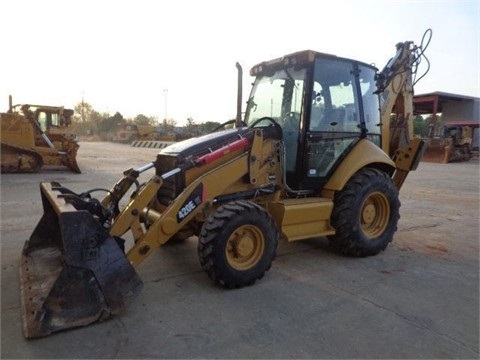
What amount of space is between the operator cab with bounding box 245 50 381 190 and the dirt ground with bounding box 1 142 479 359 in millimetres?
1201

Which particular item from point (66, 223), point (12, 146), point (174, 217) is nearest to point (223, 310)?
point (174, 217)

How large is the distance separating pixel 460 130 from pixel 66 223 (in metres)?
25.8

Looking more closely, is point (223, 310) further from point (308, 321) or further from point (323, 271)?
point (323, 271)

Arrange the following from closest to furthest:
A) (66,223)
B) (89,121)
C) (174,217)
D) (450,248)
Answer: (66,223)
(174,217)
(450,248)
(89,121)

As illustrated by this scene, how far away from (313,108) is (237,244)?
77.5 inches

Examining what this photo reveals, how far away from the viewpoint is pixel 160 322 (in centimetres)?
335

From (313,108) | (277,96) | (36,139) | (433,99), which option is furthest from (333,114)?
(433,99)

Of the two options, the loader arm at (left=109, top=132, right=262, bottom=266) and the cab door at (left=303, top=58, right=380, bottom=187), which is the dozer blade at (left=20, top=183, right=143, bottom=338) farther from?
the cab door at (left=303, top=58, right=380, bottom=187)

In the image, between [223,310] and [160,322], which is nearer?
[160,322]

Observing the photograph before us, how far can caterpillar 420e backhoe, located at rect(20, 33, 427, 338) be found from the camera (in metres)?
3.31

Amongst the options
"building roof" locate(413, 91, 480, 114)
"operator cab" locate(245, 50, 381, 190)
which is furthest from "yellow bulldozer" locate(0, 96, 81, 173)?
"building roof" locate(413, 91, 480, 114)

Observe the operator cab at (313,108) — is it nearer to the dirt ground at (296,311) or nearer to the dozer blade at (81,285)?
the dirt ground at (296,311)

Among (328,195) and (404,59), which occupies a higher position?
(404,59)

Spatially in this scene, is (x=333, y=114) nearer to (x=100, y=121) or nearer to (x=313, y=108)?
(x=313, y=108)
